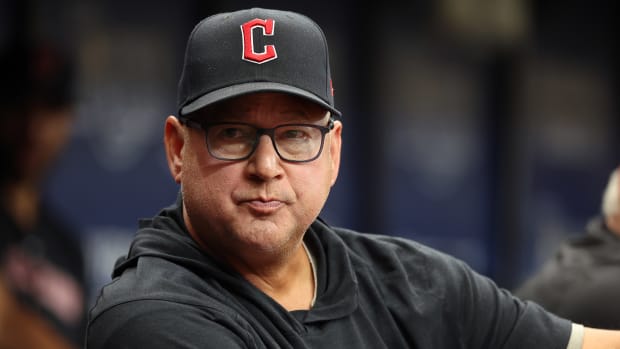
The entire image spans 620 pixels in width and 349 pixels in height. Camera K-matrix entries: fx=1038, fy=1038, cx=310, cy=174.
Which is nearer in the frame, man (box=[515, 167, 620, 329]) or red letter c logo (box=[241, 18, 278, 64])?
red letter c logo (box=[241, 18, 278, 64])

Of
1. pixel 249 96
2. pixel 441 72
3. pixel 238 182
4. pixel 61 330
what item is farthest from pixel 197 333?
pixel 441 72

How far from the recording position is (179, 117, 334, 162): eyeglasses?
182cm

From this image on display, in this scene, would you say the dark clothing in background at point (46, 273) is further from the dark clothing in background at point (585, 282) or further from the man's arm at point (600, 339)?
the man's arm at point (600, 339)

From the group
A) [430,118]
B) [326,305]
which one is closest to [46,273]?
[326,305]

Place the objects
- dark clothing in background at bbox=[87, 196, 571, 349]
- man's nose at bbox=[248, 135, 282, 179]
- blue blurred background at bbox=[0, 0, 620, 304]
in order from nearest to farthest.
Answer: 1. dark clothing in background at bbox=[87, 196, 571, 349]
2. man's nose at bbox=[248, 135, 282, 179]
3. blue blurred background at bbox=[0, 0, 620, 304]

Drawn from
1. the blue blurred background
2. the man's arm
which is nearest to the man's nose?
the man's arm

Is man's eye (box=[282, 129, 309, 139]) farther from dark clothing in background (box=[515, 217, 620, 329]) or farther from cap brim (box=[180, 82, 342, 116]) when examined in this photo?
dark clothing in background (box=[515, 217, 620, 329])

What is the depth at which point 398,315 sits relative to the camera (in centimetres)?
200

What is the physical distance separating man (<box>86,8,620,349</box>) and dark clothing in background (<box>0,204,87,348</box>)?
241 centimetres

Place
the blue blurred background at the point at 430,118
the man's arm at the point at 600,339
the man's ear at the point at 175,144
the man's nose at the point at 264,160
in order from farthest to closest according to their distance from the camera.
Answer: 1. the blue blurred background at the point at 430,118
2. the man's arm at the point at 600,339
3. the man's ear at the point at 175,144
4. the man's nose at the point at 264,160

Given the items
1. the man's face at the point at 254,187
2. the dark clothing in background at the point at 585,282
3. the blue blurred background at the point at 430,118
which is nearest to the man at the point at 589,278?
the dark clothing in background at the point at 585,282

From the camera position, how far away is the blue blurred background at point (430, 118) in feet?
18.1

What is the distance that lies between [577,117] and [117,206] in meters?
3.65

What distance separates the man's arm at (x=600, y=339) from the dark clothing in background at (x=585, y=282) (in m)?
0.33
